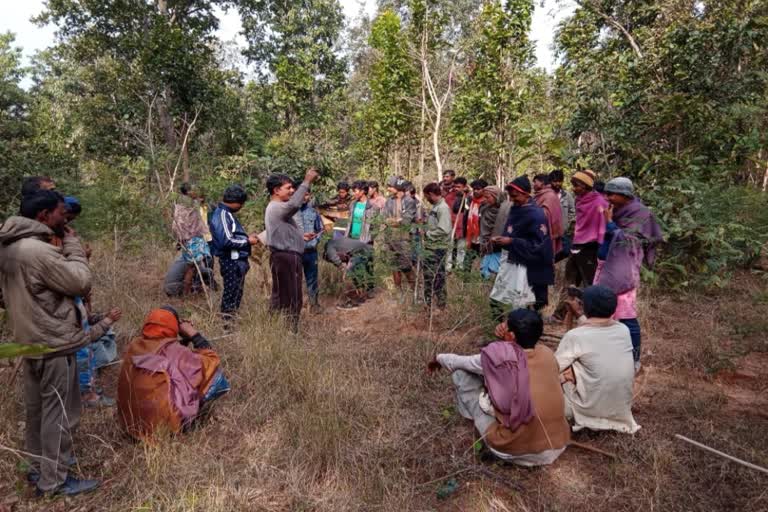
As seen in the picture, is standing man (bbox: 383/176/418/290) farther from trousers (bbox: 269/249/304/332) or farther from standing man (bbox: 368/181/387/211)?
trousers (bbox: 269/249/304/332)

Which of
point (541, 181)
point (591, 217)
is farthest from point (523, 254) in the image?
point (541, 181)

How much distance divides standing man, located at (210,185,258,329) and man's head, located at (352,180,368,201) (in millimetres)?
2244

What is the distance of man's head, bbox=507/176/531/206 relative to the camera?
13.0ft

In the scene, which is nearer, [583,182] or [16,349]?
[16,349]

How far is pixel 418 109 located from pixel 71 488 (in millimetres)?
14108

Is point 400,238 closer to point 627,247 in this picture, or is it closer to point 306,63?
point 627,247

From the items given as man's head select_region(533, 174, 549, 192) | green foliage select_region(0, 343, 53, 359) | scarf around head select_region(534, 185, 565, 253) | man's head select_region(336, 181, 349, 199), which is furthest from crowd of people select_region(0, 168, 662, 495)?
man's head select_region(336, 181, 349, 199)

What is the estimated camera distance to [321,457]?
273 centimetres

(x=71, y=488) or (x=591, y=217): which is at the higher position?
(x=591, y=217)

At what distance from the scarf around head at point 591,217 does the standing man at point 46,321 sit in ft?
13.4

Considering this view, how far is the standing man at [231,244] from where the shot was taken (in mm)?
4348

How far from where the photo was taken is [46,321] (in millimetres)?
2443

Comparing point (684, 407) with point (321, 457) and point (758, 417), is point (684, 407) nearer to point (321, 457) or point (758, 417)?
point (758, 417)

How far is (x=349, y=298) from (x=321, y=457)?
366 cm
